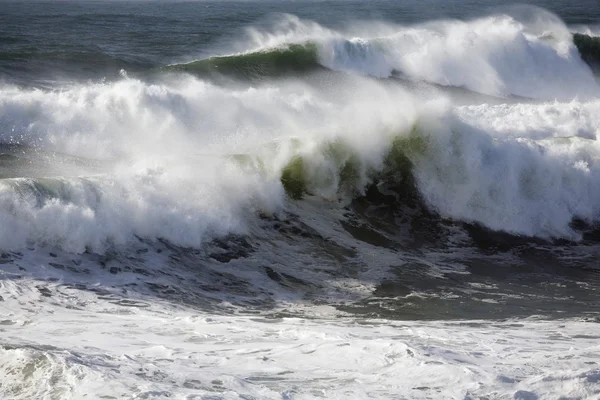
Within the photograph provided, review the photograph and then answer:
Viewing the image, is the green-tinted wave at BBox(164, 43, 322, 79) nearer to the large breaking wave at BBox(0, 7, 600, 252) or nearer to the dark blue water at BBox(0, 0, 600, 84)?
the dark blue water at BBox(0, 0, 600, 84)

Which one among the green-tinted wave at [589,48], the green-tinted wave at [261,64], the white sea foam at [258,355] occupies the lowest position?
the white sea foam at [258,355]

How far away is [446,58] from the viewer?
2925cm

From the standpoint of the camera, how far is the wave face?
90.4 ft

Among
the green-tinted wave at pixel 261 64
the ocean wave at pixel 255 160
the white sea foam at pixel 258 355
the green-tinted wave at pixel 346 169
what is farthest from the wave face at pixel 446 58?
the white sea foam at pixel 258 355

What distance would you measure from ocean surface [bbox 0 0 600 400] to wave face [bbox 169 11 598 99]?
268 cm

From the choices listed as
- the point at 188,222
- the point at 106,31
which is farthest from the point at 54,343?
the point at 106,31

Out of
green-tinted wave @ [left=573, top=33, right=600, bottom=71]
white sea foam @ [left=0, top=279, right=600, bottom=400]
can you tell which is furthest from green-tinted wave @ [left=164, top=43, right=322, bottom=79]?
white sea foam @ [left=0, top=279, right=600, bottom=400]

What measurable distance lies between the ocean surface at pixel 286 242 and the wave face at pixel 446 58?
268 centimetres

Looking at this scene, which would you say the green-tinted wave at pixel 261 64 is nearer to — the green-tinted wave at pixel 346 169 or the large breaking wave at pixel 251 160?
the large breaking wave at pixel 251 160

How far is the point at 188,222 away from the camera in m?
11.8

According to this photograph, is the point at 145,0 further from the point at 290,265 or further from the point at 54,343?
the point at 54,343

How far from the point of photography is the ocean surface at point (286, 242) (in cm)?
702

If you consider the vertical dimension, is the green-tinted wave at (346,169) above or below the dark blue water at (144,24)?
below

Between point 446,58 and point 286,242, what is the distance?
60.7 ft
